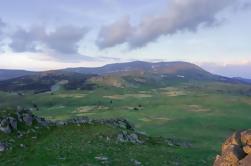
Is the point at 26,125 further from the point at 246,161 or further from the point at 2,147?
the point at 246,161

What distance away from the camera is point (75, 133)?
56.8 meters

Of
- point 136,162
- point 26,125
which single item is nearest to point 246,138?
point 136,162

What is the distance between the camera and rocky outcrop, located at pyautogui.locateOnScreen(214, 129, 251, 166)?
29.6 meters

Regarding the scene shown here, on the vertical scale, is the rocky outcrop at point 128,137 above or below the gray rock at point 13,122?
below

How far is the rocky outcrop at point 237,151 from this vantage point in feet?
97.1

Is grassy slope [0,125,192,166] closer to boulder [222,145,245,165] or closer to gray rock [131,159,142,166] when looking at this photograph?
gray rock [131,159,142,166]

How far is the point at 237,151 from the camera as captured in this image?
30359 millimetres

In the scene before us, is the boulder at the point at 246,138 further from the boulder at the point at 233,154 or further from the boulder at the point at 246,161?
the boulder at the point at 246,161

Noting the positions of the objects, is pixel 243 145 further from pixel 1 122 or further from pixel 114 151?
pixel 1 122

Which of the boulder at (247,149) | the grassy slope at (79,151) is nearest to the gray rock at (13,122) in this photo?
the grassy slope at (79,151)

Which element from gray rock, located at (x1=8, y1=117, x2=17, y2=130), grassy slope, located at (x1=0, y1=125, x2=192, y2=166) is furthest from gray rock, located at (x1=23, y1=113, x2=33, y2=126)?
grassy slope, located at (x1=0, y1=125, x2=192, y2=166)

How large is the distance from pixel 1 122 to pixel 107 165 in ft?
63.9

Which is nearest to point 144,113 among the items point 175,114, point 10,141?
point 175,114

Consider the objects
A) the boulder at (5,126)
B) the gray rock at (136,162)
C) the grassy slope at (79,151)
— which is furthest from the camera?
the boulder at (5,126)
